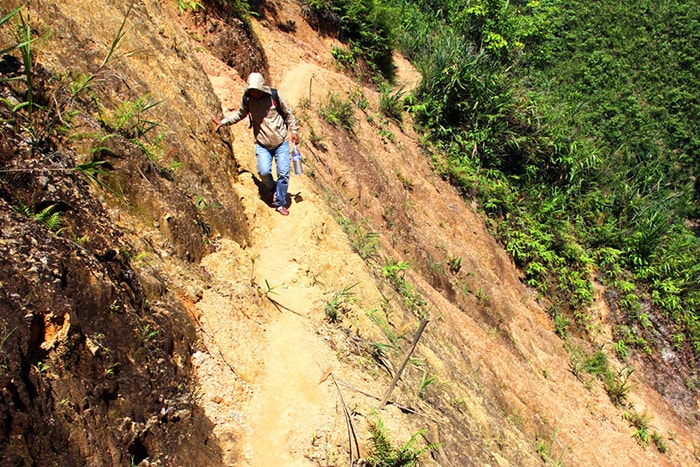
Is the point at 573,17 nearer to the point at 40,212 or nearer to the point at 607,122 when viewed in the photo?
the point at 607,122

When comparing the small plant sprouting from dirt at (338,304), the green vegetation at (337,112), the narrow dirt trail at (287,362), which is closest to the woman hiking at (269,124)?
the narrow dirt trail at (287,362)

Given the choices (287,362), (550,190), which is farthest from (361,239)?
(550,190)

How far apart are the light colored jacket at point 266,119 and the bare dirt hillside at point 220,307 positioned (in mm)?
434

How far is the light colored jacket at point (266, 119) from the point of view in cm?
481

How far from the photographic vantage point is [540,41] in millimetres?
17688

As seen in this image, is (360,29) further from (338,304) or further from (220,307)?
(220,307)

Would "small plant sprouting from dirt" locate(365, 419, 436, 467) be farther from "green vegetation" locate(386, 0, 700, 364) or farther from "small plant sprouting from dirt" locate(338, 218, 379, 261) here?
"green vegetation" locate(386, 0, 700, 364)

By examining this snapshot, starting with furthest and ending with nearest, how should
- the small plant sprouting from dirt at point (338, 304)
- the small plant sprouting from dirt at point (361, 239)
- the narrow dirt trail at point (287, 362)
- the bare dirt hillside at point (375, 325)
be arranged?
the small plant sprouting from dirt at point (361, 239) < the small plant sprouting from dirt at point (338, 304) < the bare dirt hillside at point (375, 325) < the narrow dirt trail at point (287, 362)

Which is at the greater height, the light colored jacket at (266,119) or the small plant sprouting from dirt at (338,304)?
the light colored jacket at (266,119)

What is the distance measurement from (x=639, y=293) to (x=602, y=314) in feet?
3.92

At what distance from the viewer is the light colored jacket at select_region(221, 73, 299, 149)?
481 centimetres

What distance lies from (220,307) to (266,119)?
209 cm

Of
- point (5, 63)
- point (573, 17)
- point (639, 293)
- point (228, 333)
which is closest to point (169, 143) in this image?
point (5, 63)

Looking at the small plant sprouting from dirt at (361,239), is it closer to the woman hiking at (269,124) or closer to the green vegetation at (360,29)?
the woman hiking at (269,124)
